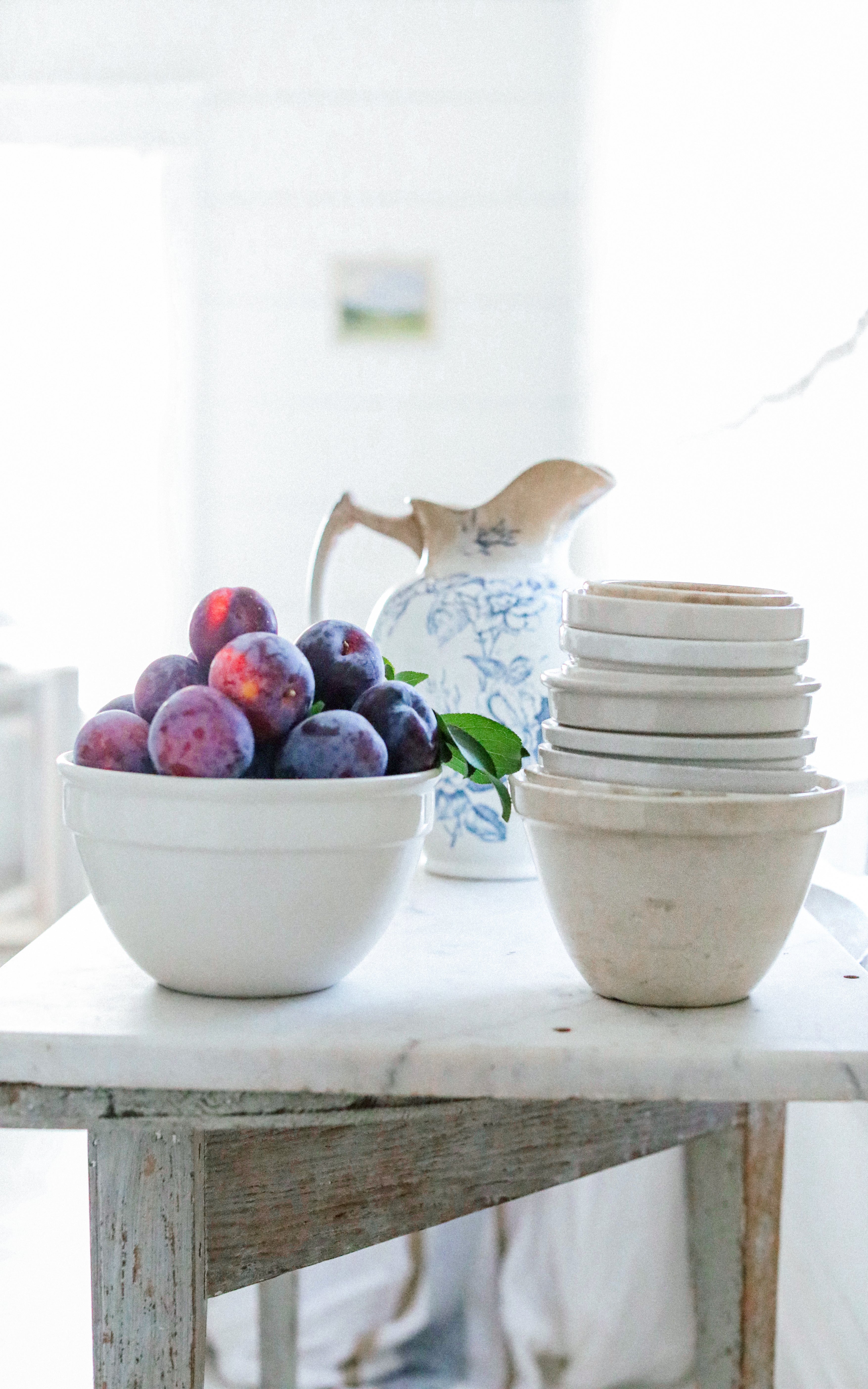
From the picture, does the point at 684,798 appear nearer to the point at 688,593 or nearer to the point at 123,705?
the point at 688,593

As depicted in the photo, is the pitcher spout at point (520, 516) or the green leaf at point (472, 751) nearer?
the green leaf at point (472, 751)

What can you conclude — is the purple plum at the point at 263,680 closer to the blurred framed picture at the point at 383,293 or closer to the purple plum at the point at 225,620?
the purple plum at the point at 225,620

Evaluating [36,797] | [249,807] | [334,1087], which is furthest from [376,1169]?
[36,797]

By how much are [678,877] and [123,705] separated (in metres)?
0.29

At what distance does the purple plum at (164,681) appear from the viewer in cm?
61

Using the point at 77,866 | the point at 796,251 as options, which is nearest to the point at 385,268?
the point at 77,866

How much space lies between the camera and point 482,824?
35.4 inches

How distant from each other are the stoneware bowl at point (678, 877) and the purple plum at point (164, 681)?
168 millimetres

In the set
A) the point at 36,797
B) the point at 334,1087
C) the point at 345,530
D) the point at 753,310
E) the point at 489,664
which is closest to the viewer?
the point at 334,1087

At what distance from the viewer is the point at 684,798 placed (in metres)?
0.57

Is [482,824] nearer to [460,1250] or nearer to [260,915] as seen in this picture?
[260,915]

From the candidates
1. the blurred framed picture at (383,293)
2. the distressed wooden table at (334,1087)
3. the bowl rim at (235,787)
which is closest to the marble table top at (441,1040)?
the distressed wooden table at (334,1087)

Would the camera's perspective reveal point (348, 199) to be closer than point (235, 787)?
No

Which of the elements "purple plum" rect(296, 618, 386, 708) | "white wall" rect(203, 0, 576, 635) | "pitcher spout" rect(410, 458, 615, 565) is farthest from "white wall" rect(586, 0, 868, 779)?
"white wall" rect(203, 0, 576, 635)
